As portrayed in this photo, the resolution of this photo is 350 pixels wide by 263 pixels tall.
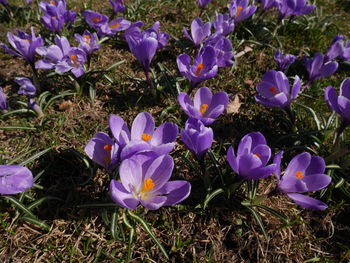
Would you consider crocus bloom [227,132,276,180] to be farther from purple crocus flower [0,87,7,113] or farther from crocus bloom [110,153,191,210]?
purple crocus flower [0,87,7,113]

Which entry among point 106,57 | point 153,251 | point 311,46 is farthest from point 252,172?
point 311,46

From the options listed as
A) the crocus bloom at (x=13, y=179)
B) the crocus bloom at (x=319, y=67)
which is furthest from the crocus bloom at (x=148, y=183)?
the crocus bloom at (x=319, y=67)

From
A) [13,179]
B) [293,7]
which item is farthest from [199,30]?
[13,179]

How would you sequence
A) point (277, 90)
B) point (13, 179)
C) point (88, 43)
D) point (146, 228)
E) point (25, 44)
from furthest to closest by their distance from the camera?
point (88, 43) < point (25, 44) < point (277, 90) < point (146, 228) < point (13, 179)

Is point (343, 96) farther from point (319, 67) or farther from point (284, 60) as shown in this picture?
point (284, 60)

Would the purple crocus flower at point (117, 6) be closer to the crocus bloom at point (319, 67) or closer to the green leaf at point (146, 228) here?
the crocus bloom at point (319, 67)

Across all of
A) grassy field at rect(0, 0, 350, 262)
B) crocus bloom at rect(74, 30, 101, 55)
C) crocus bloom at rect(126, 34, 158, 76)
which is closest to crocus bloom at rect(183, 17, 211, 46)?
grassy field at rect(0, 0, 350, 262)
